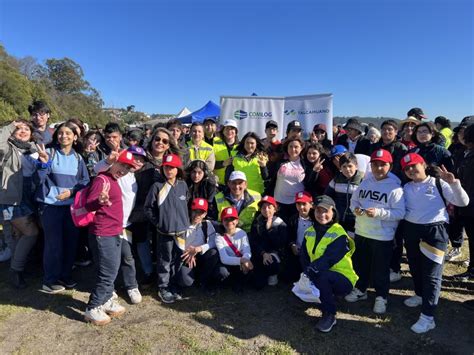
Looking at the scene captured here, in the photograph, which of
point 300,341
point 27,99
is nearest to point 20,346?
point 300,341

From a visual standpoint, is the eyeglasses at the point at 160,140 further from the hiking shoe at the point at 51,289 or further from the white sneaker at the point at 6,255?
the white sneaker at the point at 6,255

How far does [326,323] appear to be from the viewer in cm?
358

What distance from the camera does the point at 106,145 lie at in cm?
557

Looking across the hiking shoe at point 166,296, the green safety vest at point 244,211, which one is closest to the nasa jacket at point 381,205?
the green safety vest at point 244,211

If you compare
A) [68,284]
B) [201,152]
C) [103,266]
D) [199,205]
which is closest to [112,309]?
[103,266]

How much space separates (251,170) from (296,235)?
121 centimetres

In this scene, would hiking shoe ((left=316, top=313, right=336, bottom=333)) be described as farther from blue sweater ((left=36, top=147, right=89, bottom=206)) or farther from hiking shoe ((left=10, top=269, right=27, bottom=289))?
hiking shoe ((left=10, top=269, right=27, bottom=289))

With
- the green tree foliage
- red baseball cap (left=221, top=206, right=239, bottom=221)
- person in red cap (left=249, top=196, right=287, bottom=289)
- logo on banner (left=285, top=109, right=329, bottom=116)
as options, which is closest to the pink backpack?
red baseball cap (left=221, top=206, right=239, bottom=221)

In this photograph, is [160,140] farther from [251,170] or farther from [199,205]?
[251,170]

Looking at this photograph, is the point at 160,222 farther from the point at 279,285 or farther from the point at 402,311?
the point at 402,311

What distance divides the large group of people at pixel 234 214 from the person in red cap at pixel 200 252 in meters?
0.01

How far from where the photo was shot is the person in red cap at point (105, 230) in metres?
3.63

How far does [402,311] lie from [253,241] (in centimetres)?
203

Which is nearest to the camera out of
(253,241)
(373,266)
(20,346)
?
(20,346)
